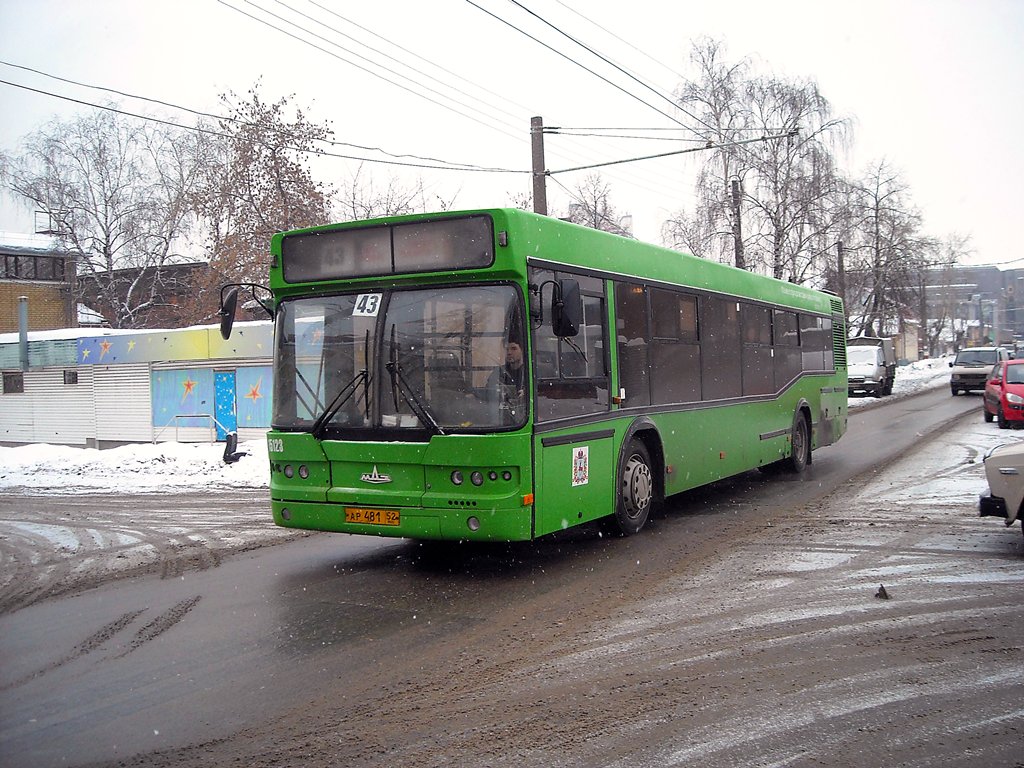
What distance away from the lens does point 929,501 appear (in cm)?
1120

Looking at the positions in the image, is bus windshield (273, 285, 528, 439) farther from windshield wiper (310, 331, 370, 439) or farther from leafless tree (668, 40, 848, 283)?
leafless tree (668, 40, 848, 283)

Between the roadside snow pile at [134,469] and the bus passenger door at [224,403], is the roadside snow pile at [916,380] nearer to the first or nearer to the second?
the bus passenger door at [224,403]

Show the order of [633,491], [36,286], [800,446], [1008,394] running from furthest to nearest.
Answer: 1. [36,286]
2. [1008,394]
3. [800,446]
4. [633,491]

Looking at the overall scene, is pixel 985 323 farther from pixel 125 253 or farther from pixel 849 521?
pixel 849 521

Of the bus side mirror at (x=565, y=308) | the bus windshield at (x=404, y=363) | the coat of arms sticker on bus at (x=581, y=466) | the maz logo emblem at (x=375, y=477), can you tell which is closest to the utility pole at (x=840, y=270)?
the coat of arms sticker on bus at (x=581, y=466)

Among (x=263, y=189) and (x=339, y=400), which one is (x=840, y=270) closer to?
(x=263, y=189)

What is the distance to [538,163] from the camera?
1902cm

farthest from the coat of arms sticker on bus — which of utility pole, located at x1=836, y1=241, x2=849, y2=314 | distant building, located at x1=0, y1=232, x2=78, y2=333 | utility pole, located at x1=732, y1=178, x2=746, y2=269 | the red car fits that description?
distant building, located at x1=0, y1=232, x2=78, y2=333

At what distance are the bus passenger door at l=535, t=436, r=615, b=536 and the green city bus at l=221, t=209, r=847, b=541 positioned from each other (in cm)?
2

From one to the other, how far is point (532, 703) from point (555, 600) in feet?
7.15

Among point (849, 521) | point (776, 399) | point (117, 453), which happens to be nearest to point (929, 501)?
point (849, 521)

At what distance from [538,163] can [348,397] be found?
1229cm

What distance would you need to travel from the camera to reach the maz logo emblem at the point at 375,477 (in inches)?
299

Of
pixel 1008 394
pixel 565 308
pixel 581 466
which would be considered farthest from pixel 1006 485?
pixel 1008 394
